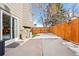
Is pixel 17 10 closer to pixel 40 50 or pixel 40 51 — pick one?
pixel 40 50

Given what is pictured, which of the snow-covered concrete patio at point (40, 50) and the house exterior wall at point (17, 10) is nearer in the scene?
the snow-covered concrete patio at point (40, 50)

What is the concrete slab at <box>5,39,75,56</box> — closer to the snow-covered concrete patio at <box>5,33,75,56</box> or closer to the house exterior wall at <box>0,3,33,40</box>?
the snow-covered concrete patio at <box>5,33,75,56</box>

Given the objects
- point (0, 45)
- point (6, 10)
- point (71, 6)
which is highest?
point (71, 6)

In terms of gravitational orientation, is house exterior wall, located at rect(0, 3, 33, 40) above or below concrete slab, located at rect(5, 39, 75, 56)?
above

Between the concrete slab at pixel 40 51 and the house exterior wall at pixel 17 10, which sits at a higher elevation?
the house exterior wall at pixel 17 10

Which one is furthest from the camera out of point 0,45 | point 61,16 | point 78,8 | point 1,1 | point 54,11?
point 61,16

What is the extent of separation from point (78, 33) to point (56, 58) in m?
4.53

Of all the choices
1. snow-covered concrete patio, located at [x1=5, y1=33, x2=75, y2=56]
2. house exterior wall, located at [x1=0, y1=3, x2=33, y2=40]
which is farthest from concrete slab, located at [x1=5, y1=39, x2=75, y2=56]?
house exterior wall, located at [x1=0, y1=3, x2=33, y2=40]

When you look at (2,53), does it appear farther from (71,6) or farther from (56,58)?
(71,6)

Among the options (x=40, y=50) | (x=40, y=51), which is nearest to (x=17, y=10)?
(x=40, y=50)

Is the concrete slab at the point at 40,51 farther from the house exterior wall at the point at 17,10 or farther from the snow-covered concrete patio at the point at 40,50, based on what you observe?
the house exterior wall at the point at 17,10

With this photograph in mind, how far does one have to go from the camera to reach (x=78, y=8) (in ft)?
74.5

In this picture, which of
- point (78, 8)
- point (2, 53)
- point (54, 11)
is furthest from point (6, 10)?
point (54, 11)

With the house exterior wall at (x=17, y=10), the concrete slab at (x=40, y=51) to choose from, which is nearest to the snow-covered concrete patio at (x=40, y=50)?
the concrete slab at (x=40, y=51)
